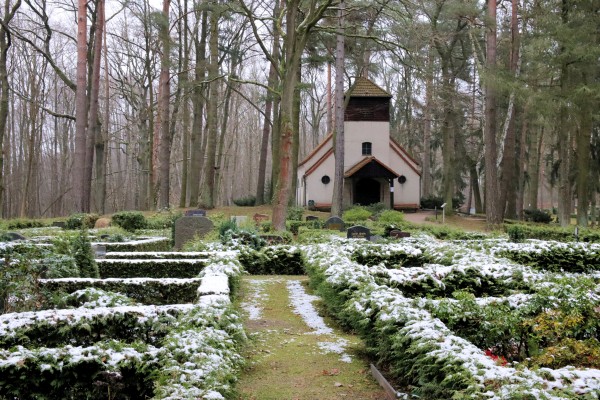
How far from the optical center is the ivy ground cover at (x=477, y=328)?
382 cm

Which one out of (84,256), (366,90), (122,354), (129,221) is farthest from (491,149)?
(122,354)

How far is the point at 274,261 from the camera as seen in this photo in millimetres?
14977

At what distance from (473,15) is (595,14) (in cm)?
553

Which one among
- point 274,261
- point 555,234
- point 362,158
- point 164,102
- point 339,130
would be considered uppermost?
point 164,102

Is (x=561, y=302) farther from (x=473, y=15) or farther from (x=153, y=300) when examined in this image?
(x=473, y=15)

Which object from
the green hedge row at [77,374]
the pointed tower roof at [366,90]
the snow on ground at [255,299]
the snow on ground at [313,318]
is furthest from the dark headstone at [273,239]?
the pointed tower roof at [366,90]

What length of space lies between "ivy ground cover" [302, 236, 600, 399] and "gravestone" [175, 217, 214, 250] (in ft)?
28.1

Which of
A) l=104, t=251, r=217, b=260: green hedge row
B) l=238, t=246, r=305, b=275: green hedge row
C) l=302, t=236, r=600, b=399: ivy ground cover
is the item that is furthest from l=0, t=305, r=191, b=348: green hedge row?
l=238, t=246, r=305, b=275: green hedge row

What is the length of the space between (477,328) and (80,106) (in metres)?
25.3

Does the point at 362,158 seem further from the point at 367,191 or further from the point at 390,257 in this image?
the point at 390,257

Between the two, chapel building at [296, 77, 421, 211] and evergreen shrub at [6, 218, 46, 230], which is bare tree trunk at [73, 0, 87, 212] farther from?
chapel building at [296, 77, 421, 211]

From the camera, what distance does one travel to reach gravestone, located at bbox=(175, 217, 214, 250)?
1778 centimetres

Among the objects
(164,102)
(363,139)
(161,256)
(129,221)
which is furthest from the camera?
(363,139)

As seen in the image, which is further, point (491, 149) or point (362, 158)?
point (362, 158)
